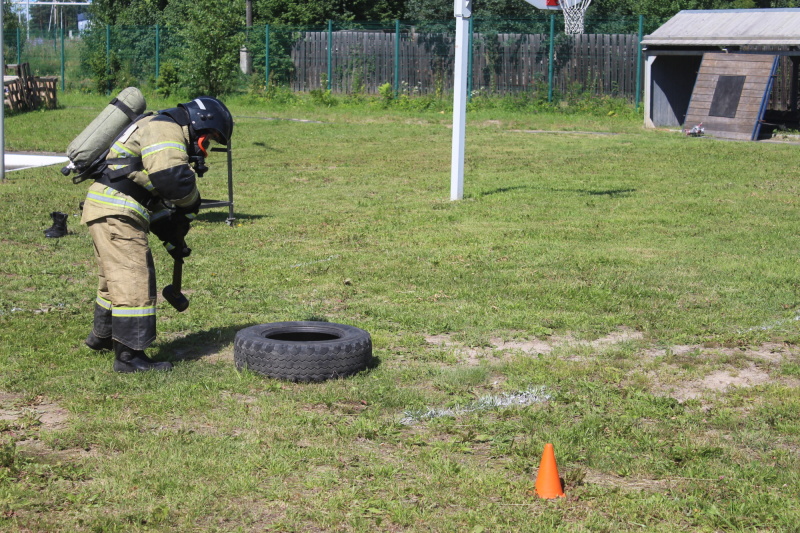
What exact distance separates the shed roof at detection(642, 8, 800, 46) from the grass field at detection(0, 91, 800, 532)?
10.8 metres

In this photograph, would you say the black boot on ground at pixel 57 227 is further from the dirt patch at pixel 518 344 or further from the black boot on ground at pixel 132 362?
the dirt patch at pixel 518 344

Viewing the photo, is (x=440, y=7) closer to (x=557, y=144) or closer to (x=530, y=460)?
(x=557, y=144)

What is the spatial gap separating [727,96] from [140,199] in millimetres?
19830

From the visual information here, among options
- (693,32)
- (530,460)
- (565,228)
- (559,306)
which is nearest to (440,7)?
(693,32)

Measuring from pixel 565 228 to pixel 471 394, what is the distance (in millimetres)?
6198

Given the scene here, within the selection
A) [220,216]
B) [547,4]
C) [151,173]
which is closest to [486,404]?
[151,173]

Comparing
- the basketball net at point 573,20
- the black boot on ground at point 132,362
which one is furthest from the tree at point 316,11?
the black boot on ground at point 132,362

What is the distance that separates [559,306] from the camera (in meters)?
8.05

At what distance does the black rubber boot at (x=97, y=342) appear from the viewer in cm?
651

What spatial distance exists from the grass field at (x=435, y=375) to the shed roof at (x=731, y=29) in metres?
10.8

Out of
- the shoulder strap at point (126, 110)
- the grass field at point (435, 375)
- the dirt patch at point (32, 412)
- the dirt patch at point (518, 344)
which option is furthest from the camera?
the dirt patch at point (518, 344)

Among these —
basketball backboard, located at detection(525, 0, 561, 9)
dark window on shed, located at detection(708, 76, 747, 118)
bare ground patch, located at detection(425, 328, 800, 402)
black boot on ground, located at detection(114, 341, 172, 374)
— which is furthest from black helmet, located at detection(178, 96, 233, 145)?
dark window on shed, located at detection(708, 76, 747, 118)

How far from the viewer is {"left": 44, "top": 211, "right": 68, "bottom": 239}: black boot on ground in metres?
10.9

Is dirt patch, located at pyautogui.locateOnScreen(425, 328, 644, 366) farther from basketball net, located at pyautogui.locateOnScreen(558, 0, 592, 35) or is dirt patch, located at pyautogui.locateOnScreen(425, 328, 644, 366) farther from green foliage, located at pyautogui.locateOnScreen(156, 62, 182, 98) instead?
green foliage, located at pyautogui.locateOnScreen(156, 62, 182, 98)
